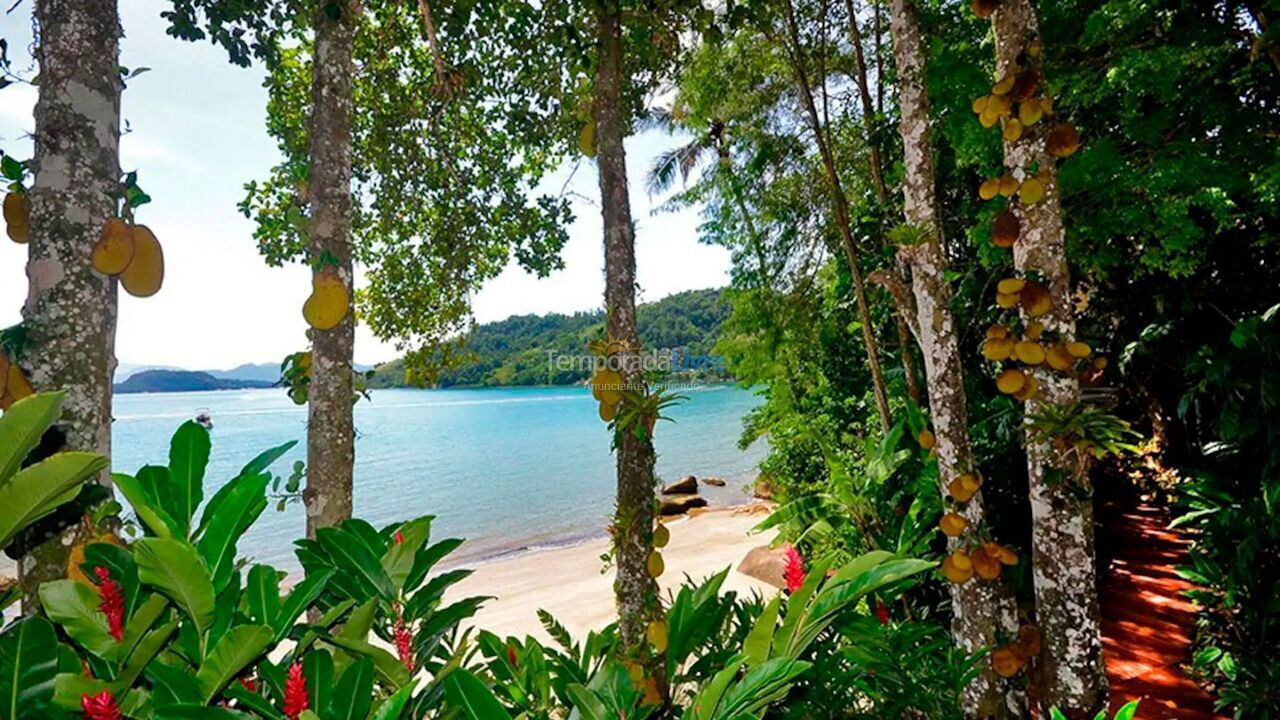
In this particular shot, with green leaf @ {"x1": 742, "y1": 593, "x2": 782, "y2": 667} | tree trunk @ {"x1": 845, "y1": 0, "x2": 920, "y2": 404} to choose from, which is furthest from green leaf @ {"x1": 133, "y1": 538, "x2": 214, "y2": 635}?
tree trunk @ {"x1": 845, "y1": 0, "x2": 920, "y2": 404}

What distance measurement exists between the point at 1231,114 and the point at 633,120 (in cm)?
278

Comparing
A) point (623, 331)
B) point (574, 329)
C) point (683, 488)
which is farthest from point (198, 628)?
point (574, 329)

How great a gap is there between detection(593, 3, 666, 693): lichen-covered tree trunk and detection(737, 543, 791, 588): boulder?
596 cm

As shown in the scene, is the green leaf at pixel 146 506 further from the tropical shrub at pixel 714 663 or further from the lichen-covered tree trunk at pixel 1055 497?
the lichen-covered tree trunk at pixel 1055 497

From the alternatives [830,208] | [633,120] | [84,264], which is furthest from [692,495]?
[84,264]

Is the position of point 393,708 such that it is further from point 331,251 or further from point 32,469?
point 331,251

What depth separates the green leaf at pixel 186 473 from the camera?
3.41 feet

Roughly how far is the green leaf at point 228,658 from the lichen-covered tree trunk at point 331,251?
1302 mm

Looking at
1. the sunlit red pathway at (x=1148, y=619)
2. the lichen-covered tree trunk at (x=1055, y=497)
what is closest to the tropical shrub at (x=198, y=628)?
the lichen-covered tree trunk at (x=1055, y=497)

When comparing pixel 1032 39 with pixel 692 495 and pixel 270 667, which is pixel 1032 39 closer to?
pixel 270 667

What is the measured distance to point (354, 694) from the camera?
2.99ft

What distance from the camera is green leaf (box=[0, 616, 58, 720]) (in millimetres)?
774

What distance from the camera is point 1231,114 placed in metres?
2.63

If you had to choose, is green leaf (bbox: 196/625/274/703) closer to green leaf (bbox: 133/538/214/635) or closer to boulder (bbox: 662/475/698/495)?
green leaf (bbox: 133/538/214/635)
